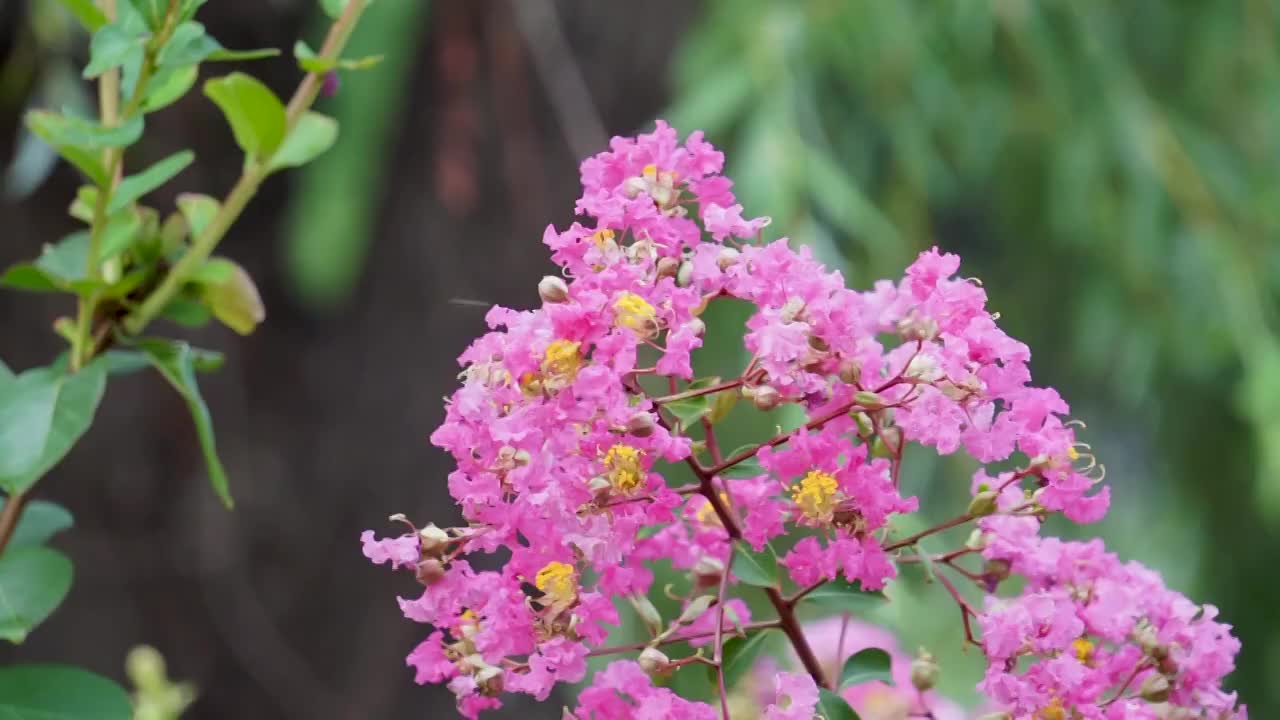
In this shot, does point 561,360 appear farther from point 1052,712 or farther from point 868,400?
Result: point 1052,712

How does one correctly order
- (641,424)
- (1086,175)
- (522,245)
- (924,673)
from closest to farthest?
(641,424) → (924,673) → (1086,175) → (522,245)

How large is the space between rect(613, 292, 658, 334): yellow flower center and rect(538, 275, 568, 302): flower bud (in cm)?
2

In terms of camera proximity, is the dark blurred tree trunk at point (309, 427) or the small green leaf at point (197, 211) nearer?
the small green leaf at point (197, 211)

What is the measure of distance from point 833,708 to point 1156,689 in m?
0.14

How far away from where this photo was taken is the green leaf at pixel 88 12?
1.74ft

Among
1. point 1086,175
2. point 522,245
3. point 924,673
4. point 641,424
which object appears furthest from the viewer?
point 522,245

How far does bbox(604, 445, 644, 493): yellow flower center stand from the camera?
446mm

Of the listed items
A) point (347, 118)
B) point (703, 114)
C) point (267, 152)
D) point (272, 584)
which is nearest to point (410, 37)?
point (347, 118)

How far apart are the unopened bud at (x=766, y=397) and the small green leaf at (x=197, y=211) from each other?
0.92 ft

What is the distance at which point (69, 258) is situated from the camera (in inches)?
23.4

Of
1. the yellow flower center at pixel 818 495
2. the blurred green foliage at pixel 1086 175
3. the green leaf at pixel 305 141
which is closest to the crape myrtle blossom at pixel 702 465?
the yellow flower center at pixel 818 495

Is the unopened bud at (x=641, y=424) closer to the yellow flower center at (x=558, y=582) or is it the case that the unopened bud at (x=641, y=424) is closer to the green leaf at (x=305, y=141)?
the yellow flower center at (x=558, y=582)

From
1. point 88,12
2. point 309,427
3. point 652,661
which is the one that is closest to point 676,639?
point 652,661

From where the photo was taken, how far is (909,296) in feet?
1.73
